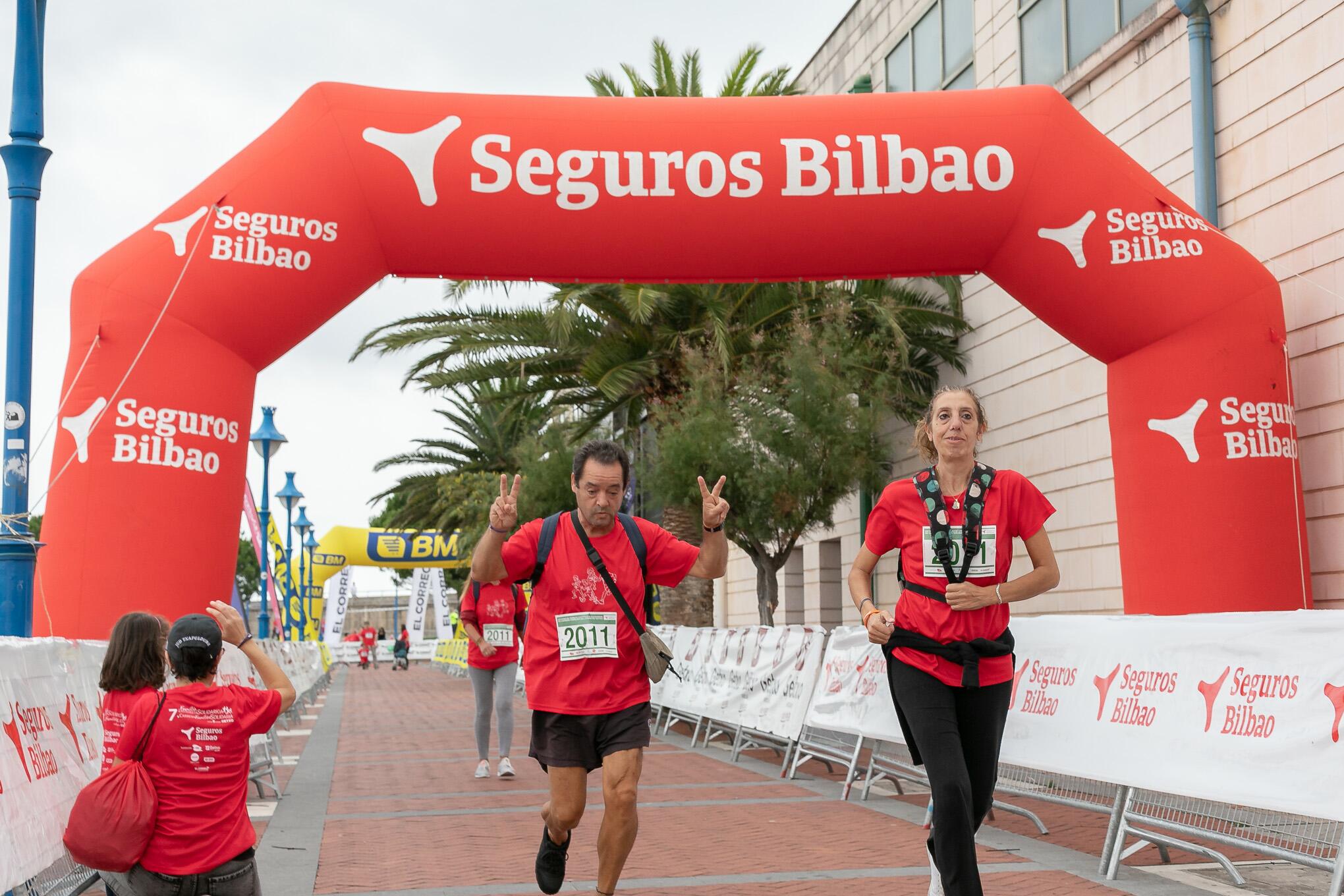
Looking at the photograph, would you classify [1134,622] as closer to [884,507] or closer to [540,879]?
[884,507]

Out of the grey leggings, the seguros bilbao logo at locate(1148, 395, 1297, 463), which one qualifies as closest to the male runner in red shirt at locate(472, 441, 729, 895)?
the grey leggings

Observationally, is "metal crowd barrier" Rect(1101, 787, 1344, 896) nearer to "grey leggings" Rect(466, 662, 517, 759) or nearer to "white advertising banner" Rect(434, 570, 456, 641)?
"grey leggings" Rect(466, 662, 517, 759)

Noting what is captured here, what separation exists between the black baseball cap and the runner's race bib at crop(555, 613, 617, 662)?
1.30 metres

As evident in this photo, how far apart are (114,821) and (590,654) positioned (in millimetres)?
1756

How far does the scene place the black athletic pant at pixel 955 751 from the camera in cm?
455

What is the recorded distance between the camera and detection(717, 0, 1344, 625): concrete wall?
37.4 ft

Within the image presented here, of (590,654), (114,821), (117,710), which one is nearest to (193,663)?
(114,821)

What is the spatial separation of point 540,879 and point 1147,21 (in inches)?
462

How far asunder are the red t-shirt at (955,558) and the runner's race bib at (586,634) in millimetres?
988

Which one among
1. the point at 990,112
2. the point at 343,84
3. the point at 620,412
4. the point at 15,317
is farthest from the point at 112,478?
the point at 620,412

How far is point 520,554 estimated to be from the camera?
532cm

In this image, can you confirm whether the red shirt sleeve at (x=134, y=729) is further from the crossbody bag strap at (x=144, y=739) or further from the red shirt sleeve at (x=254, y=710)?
the red shirt sleeve at (x=254, y=710)

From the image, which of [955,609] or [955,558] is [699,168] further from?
[955,609]

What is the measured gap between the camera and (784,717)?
11.1 metres
